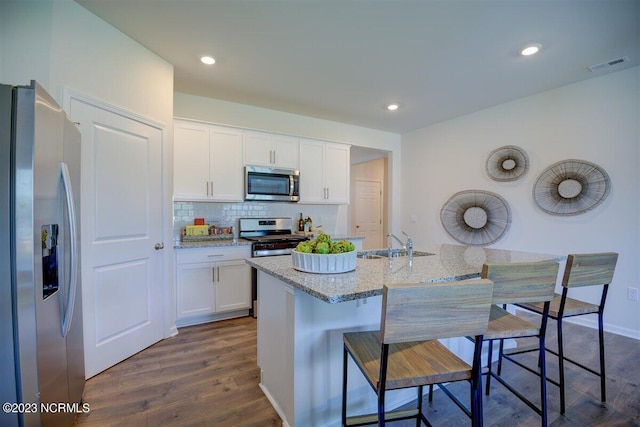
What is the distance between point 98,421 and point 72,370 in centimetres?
36

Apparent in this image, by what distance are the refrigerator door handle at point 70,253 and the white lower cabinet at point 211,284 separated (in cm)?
147

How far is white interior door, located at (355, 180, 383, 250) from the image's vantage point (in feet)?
22.4

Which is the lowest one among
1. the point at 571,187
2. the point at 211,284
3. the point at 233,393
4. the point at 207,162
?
the point at 233,393

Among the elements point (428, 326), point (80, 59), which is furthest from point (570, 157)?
point (80, 59)

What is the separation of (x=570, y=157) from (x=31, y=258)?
176 inches

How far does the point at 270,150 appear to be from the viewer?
3.74m

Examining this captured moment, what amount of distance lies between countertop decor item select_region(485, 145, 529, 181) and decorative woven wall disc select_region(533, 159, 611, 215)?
24 cm

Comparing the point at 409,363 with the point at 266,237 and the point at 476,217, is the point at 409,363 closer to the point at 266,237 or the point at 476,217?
the point at 266,237

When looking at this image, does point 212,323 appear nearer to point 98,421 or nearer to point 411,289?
point 98,421

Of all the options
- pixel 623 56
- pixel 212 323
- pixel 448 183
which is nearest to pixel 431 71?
pixel 623 56

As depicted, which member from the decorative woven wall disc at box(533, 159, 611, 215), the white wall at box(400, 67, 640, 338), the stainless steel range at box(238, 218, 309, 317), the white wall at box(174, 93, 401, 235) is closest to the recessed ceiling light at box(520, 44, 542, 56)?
the white wall at box(400, 67, 640, 338)

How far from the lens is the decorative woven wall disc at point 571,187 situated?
2975mm

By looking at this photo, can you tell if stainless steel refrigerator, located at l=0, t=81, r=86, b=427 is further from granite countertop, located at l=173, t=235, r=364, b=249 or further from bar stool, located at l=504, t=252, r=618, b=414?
bar stool, located at l=504, t=252, r=618, b=414

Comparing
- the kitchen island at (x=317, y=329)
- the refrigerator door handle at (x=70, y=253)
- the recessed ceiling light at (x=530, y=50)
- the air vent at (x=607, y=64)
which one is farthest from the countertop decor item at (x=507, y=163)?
the refrigerator door handle at (x=70, y=253)
